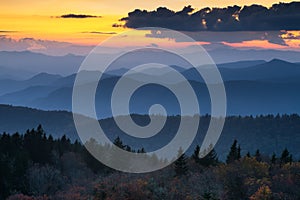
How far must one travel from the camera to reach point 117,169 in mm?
71750

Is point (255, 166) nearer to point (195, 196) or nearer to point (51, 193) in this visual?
point (195, 196)

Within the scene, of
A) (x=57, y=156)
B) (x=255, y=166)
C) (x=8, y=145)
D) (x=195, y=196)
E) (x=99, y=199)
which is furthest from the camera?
(x=57, y=156)

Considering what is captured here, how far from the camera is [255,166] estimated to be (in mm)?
53750

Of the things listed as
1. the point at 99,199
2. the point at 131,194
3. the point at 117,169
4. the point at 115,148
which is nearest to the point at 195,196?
the point at 131,194

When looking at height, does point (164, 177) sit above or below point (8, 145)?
below

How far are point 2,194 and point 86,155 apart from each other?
21.8m

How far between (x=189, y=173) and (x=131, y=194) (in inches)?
769

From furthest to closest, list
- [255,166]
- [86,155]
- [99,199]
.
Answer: [86,155] < [255,166] < [99,199]

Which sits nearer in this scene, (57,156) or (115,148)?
(57,156)

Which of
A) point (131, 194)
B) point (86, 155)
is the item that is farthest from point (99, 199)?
point (86, 155)

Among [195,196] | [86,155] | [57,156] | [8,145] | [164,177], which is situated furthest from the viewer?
[86,155]

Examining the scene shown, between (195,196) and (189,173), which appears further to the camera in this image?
(189,173)

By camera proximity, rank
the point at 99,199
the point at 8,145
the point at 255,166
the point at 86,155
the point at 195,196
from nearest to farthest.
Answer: the point at 99,199 < the point at 195,196 < the point at 255,166 < the point at 8,145 < the point at 86,155

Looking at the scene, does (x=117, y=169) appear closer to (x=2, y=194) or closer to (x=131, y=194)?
(x=2, y=194)
